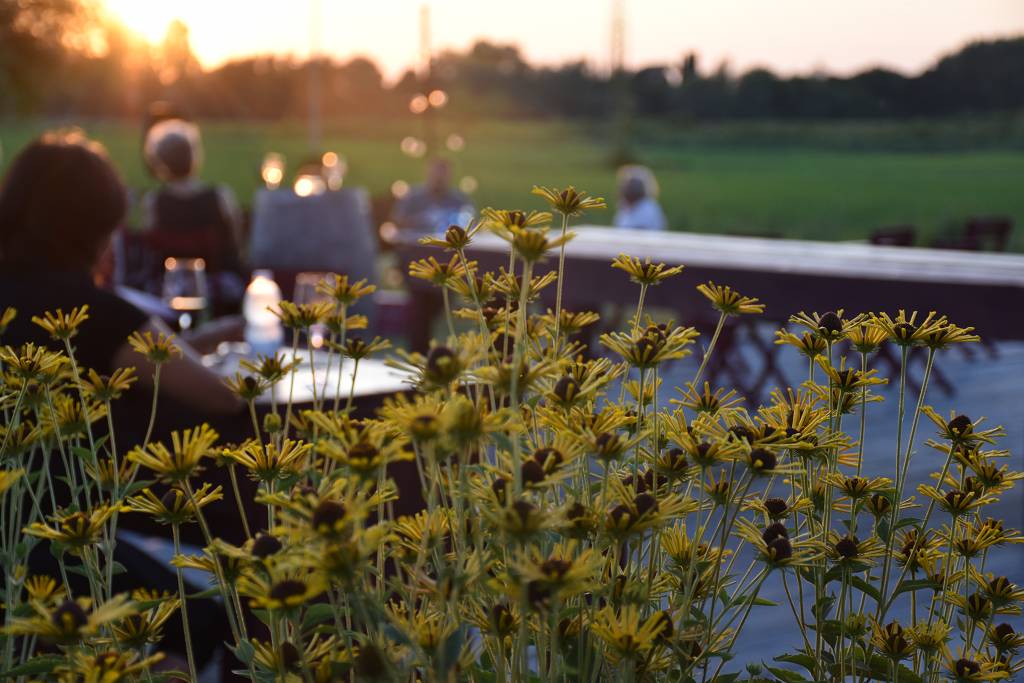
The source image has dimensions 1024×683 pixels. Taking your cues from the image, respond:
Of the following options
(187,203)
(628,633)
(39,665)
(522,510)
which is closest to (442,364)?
(522,510)

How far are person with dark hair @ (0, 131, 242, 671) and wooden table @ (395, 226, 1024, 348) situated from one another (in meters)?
2.15

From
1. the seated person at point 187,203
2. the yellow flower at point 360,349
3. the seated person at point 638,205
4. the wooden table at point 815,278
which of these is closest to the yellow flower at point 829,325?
the yellow flower at point 360,349

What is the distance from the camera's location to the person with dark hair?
219cm

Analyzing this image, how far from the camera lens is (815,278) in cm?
445

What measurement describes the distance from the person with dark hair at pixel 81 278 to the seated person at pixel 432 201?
6601 mm

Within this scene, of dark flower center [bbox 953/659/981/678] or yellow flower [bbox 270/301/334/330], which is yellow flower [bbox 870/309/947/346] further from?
yellow flower [bbox 270/301/334/330]

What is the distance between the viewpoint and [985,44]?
17.5 meters

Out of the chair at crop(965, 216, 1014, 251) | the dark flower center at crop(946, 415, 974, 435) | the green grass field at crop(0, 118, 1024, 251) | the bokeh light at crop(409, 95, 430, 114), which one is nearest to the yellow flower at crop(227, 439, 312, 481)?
the dark flower center at crop(946, 415, 974, 435)

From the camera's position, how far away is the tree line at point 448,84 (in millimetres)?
17219

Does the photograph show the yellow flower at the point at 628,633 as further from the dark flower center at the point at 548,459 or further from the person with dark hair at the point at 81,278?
the person with dark hair at the point at 81,278

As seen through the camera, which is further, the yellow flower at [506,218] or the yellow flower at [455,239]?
the yellow flower at [455,239]

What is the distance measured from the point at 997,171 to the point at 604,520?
141ft

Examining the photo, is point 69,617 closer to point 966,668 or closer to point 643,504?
point 643,504

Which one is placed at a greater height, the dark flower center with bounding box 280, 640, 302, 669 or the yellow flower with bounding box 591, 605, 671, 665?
the yellow flower with bounding box 591, 605, 671, 665
